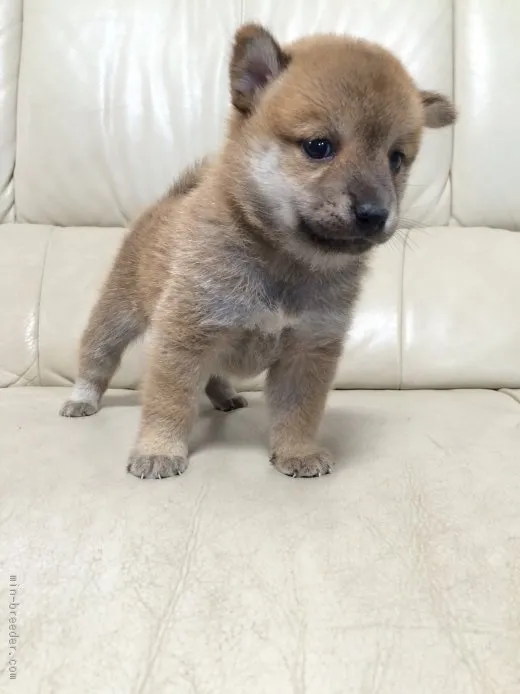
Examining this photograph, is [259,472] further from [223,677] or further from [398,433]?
[223,677]

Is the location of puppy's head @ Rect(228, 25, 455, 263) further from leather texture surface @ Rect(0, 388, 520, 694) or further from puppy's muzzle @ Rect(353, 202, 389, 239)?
leather texture surface @ Rect(0, 388, 520, 694)

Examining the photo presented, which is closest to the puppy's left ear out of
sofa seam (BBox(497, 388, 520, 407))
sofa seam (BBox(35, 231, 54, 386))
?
sofa seam (BBox(497, 388, 520, 407))

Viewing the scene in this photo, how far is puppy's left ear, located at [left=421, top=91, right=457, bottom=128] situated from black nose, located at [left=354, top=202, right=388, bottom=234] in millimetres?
340

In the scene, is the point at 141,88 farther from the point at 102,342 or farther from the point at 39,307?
the point at 102,342

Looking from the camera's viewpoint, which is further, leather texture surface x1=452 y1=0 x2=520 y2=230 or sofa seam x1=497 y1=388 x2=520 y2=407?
leather texture surface x1=452 y1=0 x2=520 y2=230

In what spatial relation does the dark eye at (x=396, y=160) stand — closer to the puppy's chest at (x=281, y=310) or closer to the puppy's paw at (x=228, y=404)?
the puppy's chest at (x=281, y=310)

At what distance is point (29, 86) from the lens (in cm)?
197

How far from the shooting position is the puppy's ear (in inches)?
41.7

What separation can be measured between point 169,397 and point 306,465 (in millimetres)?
256

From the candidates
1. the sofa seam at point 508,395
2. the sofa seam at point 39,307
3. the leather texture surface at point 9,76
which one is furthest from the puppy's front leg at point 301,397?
the leather texture surface at point 9,76

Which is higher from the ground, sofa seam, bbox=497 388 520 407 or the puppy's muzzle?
the puppy's muzzle

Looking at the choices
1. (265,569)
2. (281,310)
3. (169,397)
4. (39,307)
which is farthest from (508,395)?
(39,307)

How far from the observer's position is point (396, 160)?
1087 mm

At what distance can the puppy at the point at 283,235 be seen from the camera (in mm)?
987
